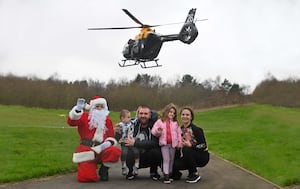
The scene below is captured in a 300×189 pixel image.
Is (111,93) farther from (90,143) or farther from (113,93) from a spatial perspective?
(90,143)

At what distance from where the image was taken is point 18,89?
46562mm

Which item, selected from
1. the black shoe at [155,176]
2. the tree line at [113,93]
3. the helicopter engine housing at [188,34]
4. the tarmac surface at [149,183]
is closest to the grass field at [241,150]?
the tarmac surface at [149,183]

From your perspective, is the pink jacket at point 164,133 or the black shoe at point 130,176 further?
the black shoe at point 130,176

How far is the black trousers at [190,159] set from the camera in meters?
8.80

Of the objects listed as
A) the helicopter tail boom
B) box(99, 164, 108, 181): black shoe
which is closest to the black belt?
box(99, 164, 108, 181): black shoe

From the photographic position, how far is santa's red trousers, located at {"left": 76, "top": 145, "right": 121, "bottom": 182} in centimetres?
866

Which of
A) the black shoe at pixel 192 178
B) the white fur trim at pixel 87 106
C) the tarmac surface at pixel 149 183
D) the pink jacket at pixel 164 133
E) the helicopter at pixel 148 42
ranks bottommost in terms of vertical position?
the tarmac surface at pixel 149 183

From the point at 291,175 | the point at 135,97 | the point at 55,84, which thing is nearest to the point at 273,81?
the point at 291,175

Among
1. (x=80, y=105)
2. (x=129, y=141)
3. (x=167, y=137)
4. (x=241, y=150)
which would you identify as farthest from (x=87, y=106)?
(x=241, y=150)

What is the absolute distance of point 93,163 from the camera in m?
8.80

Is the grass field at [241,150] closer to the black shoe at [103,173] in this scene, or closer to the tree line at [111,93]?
the black shoe at [103,173]

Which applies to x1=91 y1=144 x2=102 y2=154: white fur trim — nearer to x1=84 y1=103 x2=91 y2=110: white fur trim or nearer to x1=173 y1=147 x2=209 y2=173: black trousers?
x1=84 y1=103 x2=91 y2=110: white fur trim

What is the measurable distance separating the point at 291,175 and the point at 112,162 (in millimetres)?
3042

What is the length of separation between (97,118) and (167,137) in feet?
4.03
